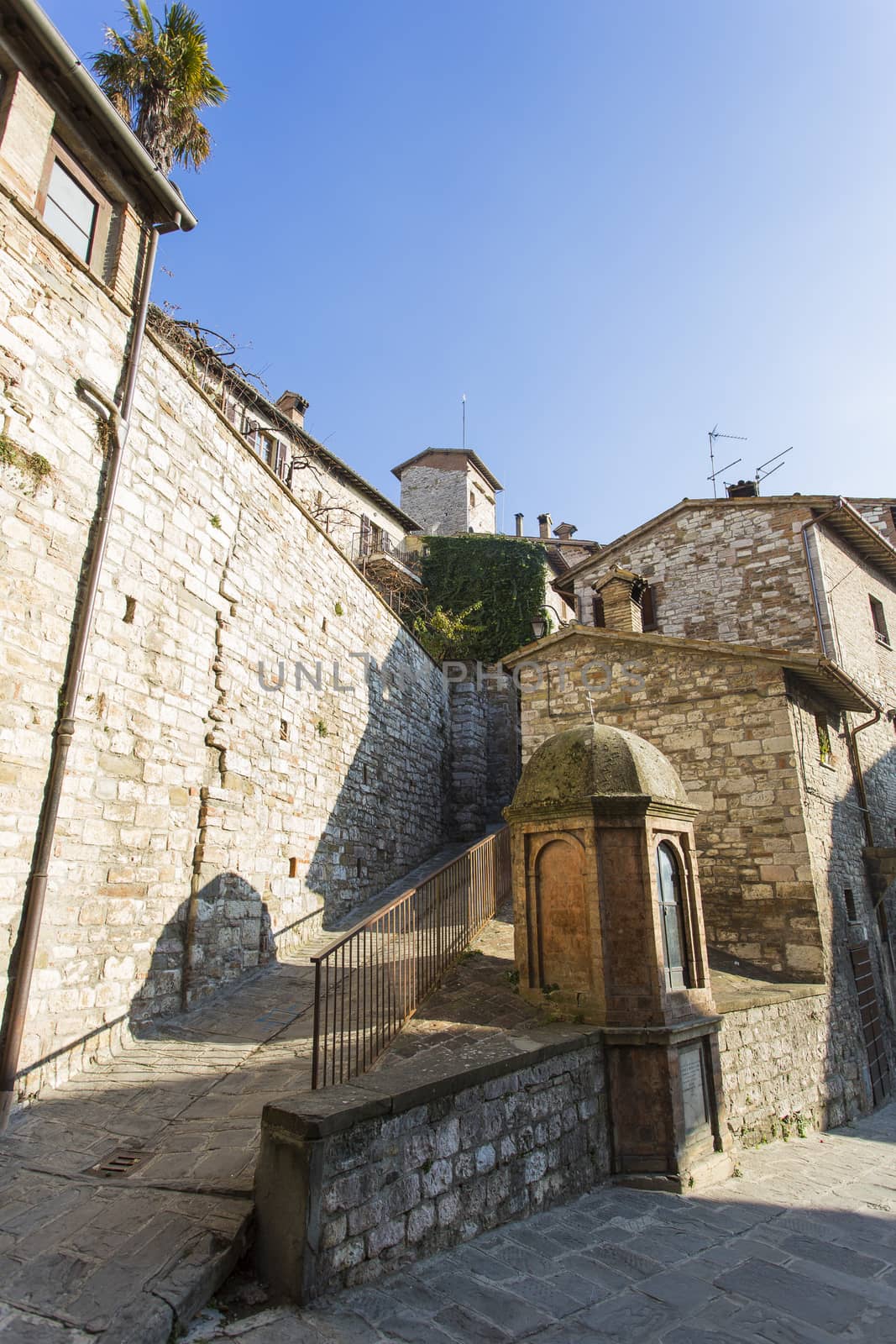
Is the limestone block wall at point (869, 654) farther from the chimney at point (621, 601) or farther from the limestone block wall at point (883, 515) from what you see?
the chimney at point (621, 601)

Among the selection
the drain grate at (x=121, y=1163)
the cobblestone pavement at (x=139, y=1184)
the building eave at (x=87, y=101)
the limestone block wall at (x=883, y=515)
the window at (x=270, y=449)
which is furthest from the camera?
the limestone block wall at (x=883, y=515)

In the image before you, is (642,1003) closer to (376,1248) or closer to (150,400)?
(376,1248)

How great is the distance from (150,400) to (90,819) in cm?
429

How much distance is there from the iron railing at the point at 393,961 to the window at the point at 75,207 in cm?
657

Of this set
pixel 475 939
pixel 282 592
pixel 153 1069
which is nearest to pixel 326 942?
pixel 475 939

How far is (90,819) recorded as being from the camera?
6199 mm

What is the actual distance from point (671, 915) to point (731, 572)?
11143mm

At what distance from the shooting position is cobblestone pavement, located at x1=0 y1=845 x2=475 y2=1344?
10.1 feet

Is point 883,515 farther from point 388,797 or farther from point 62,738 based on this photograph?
point 62,738

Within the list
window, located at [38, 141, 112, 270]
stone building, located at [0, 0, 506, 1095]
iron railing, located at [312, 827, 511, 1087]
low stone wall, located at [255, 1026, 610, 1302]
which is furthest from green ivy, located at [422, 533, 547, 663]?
low stone wall, located at [255, 1026, 610, 1302]

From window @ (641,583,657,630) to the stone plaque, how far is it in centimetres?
1164

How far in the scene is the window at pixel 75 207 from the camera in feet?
21.7

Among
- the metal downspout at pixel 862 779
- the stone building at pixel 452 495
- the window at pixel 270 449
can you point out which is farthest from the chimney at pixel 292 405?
the metal downspout at pixel 862 779

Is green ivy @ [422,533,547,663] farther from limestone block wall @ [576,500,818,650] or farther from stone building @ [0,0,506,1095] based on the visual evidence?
stone building @ [0,0,506,1095]
